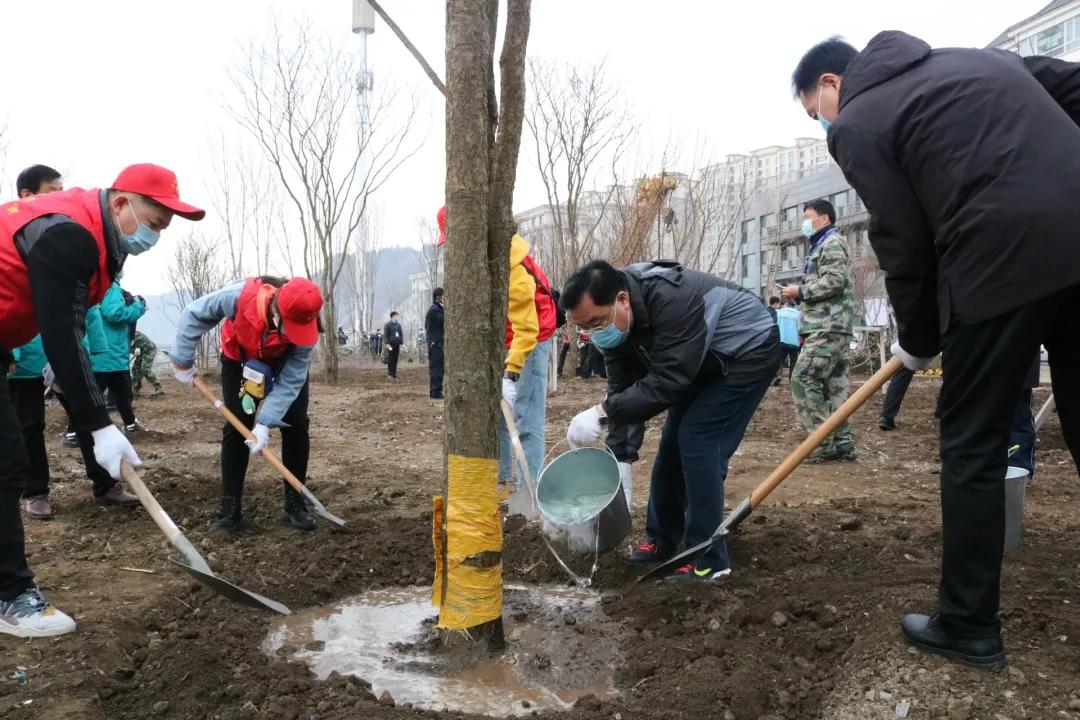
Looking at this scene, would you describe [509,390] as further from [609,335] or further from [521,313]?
[609,335]

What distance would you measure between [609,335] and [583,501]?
0.93 m

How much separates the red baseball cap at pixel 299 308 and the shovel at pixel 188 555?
1.13 m

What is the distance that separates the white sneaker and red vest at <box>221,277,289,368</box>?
60.8 inches

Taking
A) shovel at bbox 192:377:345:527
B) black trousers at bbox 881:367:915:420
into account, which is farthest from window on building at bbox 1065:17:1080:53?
shovel at bbox 192:377:345:527

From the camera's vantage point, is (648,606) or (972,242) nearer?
(972,242)

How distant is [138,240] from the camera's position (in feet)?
9.94

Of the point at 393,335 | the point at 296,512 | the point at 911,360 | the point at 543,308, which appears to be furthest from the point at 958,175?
the point at 393,335

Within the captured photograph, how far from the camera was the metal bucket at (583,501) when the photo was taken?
11.5 feet

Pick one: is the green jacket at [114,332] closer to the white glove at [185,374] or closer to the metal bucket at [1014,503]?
the white glove at [185,374]

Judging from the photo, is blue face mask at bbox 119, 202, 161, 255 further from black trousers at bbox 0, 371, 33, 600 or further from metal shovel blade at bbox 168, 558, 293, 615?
metal shovel blade at bbox 168, 558, 293, 615

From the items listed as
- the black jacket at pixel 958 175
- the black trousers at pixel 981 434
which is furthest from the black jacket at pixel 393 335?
the black trousers at pixel 981 434

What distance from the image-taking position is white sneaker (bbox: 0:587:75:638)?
106 inches

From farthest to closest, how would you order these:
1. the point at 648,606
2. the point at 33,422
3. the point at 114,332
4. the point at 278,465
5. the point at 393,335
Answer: the point at 393,335, the point at 114,332, the point at 33,422, the point at 278,465, the point at 648,606

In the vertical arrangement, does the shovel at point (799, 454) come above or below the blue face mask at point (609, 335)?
below
